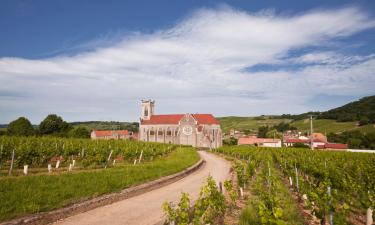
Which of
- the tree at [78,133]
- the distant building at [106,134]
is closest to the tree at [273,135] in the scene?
the distant building at [106,134]

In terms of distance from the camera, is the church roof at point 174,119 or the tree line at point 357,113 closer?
the church roof at point 174,119

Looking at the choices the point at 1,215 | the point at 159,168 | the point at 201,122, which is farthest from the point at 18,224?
the point at 201,122

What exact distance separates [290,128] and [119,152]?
133m

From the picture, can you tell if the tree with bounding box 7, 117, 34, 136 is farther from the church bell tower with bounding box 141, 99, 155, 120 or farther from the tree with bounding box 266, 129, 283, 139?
the tree with bounding box 266, 129, 283, 139

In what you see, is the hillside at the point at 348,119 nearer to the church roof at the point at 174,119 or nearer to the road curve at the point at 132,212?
the church roof at the point at 174,119

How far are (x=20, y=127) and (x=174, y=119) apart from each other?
42.3m

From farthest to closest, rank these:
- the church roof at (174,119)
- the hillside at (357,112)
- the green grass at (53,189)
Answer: the hillside at (357,112)
the church roof at (174,119)
the green grass at (53,189)

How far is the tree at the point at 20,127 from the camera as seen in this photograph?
72900 mm

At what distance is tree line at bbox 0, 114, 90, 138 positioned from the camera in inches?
2901

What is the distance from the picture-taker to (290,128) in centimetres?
15300

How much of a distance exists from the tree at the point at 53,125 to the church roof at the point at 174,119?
80.6 feet

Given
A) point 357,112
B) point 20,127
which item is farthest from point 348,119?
point 20,127

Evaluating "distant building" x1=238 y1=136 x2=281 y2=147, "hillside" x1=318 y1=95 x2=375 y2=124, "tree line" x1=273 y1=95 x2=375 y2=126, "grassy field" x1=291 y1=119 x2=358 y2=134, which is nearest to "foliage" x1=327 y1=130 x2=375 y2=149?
"distant building" x1=238 y1=136 x2=281 y2=147

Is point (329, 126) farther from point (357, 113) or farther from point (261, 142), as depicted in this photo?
point (261, 142)
